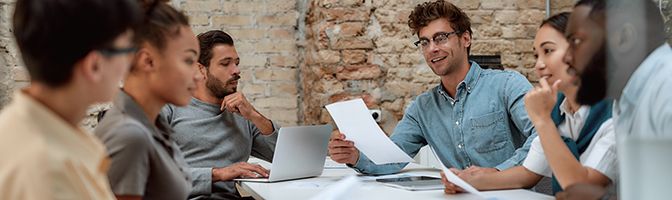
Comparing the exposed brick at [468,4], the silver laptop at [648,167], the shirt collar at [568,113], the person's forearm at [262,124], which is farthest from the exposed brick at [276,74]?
the silver laptop at [648,167]

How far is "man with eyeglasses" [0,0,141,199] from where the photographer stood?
912 mm

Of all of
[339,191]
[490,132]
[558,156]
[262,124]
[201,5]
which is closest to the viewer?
[339,191]

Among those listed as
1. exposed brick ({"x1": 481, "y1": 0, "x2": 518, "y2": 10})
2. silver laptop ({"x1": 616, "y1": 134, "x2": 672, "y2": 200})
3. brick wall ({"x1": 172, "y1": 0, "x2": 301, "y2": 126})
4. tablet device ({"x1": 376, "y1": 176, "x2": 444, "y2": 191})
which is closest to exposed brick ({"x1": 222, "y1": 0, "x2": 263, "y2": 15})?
brick wall ({"x1": 172, "y1": 0, "x2": 301, "y2": 126})

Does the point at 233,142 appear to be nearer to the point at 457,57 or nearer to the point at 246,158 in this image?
the point at 246,158

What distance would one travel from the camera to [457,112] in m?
2.79

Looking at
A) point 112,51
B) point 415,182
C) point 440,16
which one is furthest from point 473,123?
point 112,51

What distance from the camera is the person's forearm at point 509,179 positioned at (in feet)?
6.88

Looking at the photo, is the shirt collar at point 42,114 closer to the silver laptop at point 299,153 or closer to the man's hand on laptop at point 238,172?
the silver laptop at point 299,153

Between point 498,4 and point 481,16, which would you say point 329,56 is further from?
point 498,4

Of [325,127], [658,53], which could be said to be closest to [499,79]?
[325,127]

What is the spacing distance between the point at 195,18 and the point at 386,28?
102 cm

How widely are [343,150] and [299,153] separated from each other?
171 millimetres

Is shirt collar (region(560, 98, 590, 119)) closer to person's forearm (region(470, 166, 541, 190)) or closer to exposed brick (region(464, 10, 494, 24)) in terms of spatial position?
person's forearm (region(470, 166, 541, 190))

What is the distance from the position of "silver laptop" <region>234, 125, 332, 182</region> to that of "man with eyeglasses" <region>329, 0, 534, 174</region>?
0.22ft
